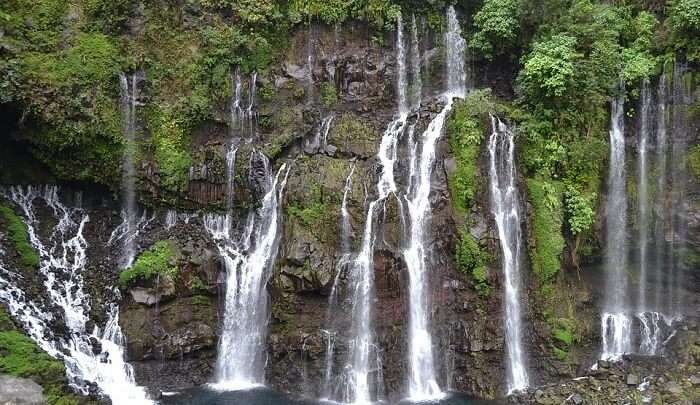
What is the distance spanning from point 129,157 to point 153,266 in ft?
13.1

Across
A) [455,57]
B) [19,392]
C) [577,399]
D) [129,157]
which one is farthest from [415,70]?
[19,392]

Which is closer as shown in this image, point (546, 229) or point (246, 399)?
point (246, 399)

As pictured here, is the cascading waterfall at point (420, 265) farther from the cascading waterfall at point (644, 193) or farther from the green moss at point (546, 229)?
the cascading waterfall at point (644, 193)

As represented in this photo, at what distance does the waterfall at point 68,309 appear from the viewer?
1508 centimetres

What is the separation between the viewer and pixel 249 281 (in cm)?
1784

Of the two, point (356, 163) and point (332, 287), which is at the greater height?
point (356, 163)

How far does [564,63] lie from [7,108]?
17514 millimetres

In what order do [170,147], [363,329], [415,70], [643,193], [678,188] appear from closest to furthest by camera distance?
[363,329] < [678,188] < [170,147] < [643,193] < [415,70]

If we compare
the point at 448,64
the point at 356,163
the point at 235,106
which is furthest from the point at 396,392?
the point at 448,64

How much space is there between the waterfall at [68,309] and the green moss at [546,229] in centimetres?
1223

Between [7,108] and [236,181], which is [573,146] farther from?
[7,108]

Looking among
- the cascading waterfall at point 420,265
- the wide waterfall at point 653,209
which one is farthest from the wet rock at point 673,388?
the cascading waterfall at point 420,265

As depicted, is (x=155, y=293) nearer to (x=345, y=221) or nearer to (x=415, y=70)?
(x=345, y=221)

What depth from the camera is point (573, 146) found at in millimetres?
18516
